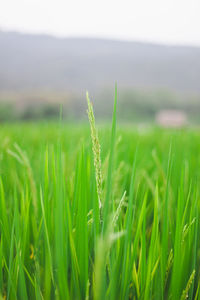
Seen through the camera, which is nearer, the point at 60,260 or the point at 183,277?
the point at 60,260

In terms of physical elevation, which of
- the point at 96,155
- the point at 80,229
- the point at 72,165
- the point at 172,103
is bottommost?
the point at 172,103

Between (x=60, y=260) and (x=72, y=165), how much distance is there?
2.43 feet

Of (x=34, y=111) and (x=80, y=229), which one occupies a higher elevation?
(x=80, y=229)

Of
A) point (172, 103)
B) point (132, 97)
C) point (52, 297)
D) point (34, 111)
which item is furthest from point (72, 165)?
point (172, 103)

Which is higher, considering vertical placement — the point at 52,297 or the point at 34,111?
the point at 52,297

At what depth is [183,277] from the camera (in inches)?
18.1

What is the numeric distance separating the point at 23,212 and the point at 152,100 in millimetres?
20486

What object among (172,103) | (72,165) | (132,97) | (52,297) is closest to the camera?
(52,297)

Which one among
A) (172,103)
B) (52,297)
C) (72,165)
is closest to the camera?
(52,297)

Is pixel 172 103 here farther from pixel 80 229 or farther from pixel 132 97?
pixel 80 229

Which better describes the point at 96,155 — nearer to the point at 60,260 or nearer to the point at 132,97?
the point at 60,260

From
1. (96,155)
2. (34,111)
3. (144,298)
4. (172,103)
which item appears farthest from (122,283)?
(172,103)

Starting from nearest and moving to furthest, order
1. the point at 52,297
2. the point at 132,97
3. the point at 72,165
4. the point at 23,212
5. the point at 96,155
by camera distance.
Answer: the point at 96,155
the point at 52,297
the point at 23,212
the point at 72,165
the point at 132,97

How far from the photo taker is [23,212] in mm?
557
